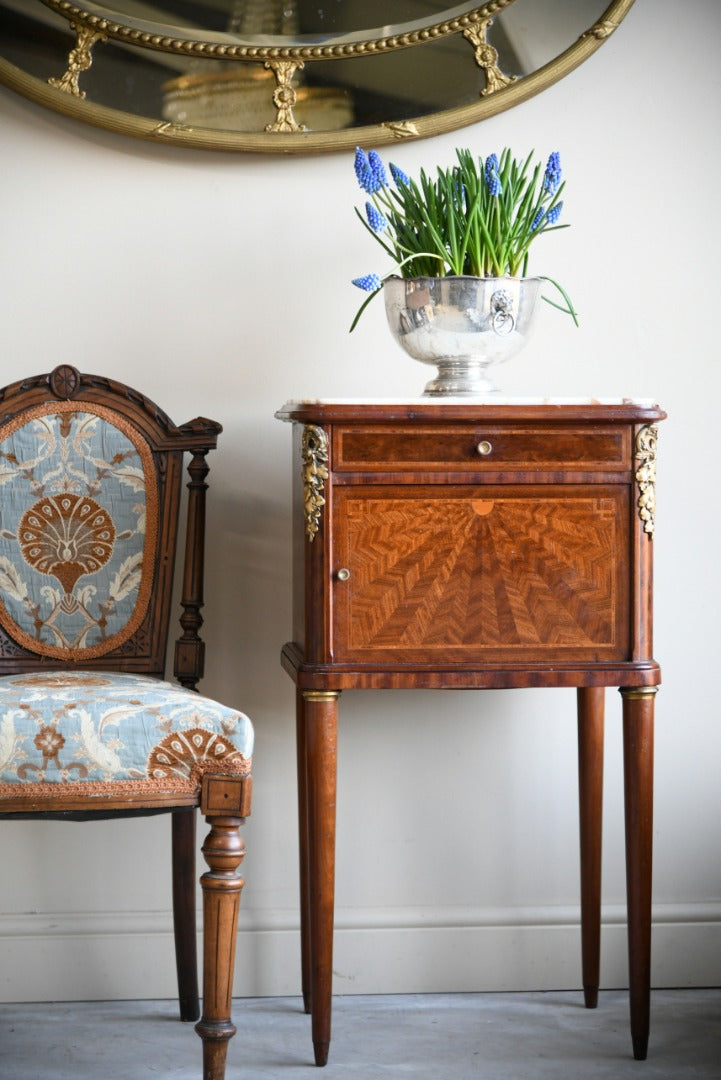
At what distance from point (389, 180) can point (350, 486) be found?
758 millimetres

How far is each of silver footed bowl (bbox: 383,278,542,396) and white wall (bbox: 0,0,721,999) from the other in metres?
0.32

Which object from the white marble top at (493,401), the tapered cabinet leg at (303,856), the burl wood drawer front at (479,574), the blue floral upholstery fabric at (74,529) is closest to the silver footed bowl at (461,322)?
the white marble top at (493,401)

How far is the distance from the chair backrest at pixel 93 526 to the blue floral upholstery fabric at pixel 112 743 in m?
0.39

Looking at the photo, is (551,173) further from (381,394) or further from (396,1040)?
(396,1040)

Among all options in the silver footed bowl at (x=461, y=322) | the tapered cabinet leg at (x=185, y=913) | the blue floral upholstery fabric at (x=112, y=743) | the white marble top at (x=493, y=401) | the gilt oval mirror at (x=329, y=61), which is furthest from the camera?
the gilt oval mirror at (x=329, y=61)

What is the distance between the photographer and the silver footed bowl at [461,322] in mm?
1827

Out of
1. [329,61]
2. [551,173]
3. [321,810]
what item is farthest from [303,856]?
[329,61]

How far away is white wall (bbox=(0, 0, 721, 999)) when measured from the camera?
217 centimetres

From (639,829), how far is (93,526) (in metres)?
1.00

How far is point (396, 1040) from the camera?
6.33 ft

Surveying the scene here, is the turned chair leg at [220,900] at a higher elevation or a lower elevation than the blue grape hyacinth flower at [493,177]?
lower

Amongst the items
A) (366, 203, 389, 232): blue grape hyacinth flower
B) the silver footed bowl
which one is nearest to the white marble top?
the silver footed bowl

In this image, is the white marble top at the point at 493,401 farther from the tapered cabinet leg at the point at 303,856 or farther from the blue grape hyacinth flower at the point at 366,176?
the tapered cabinet leg at the point at 303,856

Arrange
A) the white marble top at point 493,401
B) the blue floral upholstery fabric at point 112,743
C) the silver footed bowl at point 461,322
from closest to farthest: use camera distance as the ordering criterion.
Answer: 1. the blue floral upholstery fabric at point 112,743
2. the white marble top at point 493,401
3. the silver footed bowl at point 461,322
